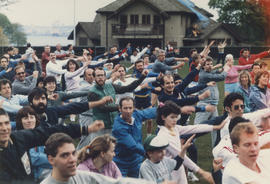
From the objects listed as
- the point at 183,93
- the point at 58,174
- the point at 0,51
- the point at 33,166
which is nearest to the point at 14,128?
the point at 33,166

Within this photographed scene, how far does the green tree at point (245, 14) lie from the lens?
128ft

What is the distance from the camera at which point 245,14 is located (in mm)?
41688

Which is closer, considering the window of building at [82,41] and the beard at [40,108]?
the beard at [40,108]

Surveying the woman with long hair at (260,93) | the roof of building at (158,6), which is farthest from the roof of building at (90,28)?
the woman with long hair at (260,93)

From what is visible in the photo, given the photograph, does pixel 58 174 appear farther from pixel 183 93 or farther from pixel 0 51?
pixel 0 51

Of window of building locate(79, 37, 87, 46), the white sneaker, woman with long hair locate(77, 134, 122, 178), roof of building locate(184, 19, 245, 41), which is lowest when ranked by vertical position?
the white sneaker

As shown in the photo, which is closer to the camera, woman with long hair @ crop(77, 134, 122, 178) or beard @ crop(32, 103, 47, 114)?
woman with long hair @ crop(77, 134, 122, 178)

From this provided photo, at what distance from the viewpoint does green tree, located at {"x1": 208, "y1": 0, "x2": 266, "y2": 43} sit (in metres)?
39.1

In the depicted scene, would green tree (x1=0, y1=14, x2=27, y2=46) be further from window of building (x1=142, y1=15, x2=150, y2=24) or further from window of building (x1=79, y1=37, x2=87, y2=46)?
window of building (x1=142, y1=15, x2=150, y2=24)

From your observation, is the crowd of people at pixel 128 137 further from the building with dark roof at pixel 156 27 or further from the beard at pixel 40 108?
the building with dark roof at pixel 156 27

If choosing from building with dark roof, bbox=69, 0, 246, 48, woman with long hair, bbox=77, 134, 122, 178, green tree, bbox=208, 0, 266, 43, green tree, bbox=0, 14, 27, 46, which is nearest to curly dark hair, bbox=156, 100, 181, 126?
woman with long hair, bbox=77, 134, 122, 178

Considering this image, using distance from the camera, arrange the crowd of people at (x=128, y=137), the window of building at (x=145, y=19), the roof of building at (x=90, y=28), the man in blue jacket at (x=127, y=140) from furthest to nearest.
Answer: the roof of building at (x=90, y=28) < the window of building at (x=145, y=19) < the man in blue jacket at (x=127, y=140) < the crowd of people at (x=128, y=137)

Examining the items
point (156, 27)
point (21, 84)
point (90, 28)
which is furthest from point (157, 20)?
point (21, 84)

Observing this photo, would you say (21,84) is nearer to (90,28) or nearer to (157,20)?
(157,20)
